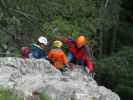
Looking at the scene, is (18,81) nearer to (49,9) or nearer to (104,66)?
(49,9)

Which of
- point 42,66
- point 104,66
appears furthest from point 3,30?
point 104,66

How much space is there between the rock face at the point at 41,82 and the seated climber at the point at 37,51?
1787 millimetres

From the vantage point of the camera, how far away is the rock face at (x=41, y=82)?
28.4 feet

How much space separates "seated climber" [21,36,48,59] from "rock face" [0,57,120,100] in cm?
179

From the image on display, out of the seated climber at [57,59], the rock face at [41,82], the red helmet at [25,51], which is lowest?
the rock face at [41,82]

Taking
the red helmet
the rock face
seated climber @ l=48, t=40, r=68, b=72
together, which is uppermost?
the red helmet

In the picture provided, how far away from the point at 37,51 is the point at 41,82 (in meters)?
3.65

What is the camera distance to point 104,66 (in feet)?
81.8

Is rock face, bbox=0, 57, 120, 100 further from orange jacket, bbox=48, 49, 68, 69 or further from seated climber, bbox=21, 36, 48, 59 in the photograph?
seated climber, bbox=21, 36, 48, 59

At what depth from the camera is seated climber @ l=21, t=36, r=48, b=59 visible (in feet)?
41.3

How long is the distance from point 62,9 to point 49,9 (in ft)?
2.71

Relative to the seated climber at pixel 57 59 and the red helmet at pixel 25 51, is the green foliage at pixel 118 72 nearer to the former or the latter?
the red helmet at pixel 25 51

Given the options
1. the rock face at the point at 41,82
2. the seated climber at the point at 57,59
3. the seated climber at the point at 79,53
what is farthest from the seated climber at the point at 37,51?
the rock face at the point at 41,82

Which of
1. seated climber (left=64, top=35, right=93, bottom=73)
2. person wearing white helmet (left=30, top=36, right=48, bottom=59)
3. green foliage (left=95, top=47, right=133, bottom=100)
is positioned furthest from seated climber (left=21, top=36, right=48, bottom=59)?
→ green foliage (left=95, top=47, right=133, bottom=100)
